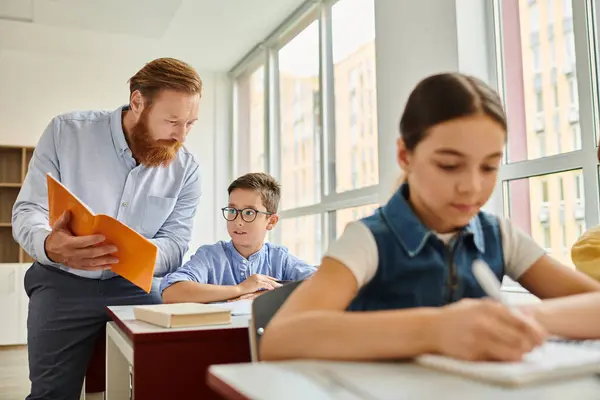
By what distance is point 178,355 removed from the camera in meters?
1.13

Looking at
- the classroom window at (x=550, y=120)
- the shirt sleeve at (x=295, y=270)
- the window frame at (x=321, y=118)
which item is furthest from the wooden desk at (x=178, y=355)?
the window frame at (x=321, y=118)

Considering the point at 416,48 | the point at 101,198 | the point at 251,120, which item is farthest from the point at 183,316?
the point at 251,120

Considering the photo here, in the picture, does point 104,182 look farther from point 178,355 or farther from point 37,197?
point 178,355

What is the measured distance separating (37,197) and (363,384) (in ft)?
5.13

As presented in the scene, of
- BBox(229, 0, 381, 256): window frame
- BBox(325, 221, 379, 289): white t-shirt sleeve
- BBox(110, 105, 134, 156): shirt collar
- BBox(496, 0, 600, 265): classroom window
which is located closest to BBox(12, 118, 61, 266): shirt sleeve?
BBox(110, 105, 134, 156): shirt collar

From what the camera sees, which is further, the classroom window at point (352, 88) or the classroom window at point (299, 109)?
the classroom window at point (299, 109)

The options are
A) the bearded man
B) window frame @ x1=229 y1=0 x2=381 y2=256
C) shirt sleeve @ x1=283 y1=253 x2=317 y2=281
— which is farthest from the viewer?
window frame @ x1=229 y1=0 x2=381 y2=256

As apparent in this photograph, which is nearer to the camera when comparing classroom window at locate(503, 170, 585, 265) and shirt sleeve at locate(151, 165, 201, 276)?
shirt sleeve at locate(151, 165, 201, 276)

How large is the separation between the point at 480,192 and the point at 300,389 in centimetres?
43

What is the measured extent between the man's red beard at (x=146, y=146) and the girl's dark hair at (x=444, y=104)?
1167 mm

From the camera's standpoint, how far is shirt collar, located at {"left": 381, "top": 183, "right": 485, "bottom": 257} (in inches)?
33.3

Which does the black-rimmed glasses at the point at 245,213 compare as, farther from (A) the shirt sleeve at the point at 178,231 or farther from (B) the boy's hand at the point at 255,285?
(B) the boy's hand at the point at 255,285

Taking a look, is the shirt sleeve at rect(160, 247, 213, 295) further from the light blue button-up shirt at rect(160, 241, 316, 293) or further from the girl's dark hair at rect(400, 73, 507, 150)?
the girl's dark hair at rect(400, 73, 507, 150)

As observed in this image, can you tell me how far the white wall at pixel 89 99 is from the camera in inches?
206
